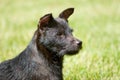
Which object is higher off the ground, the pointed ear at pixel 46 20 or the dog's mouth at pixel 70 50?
the pointed ear at pixel 46 20

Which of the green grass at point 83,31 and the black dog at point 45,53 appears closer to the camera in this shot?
the black dog at point 45,53

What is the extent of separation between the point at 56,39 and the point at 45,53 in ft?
0.86

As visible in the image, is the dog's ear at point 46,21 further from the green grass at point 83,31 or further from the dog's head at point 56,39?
the green grass at point 83,31

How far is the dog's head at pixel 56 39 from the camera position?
7785mm

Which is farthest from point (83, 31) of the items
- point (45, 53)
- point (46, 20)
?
point (46, 20)

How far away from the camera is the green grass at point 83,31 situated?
9938 mm

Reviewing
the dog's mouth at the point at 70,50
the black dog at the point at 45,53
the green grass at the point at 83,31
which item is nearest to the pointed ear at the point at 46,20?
the black dog at the point at 45,53

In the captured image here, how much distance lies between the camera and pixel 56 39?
308 inches

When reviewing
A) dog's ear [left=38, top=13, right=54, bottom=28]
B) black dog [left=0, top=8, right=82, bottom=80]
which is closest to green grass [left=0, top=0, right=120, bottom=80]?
black dog [left=0, top=8, right=82, bottom=80]

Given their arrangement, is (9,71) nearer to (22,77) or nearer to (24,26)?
(22,77)

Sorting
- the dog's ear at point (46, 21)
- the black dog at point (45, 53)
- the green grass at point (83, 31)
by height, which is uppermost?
the dog's ear at point (46, 21)

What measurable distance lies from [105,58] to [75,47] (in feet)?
9.96

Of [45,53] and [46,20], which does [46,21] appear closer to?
[46,20]

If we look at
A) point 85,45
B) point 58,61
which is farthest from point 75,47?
point 85,45
